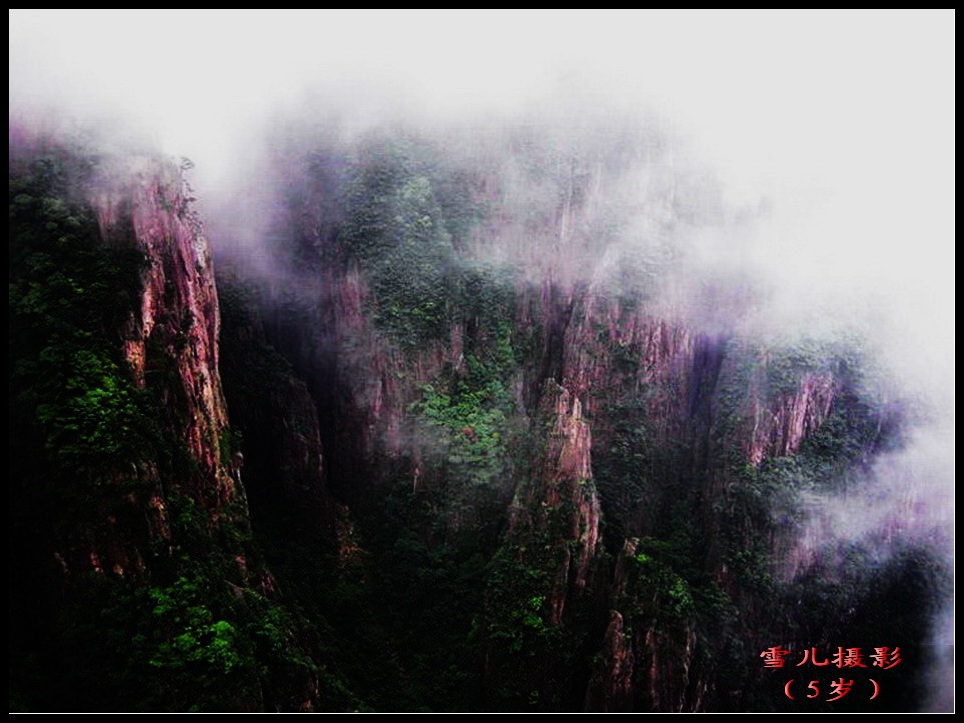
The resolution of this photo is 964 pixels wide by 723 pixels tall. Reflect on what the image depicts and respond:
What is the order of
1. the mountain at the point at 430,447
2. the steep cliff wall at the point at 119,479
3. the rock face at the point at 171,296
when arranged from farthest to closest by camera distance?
the rock face at the point at 171,296 → the mountain at the point at 430,447 → the steep cliff wall at the point at 119,479

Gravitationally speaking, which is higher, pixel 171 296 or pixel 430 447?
pixel 171 296

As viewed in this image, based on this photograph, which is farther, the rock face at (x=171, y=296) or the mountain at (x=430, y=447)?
the rock face at (x=171, y=296)

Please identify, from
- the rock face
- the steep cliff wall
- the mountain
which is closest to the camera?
the steep cliff wall

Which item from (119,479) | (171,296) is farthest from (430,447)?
(119,479)

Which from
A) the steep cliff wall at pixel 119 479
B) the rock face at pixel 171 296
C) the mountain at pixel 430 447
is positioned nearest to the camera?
the steep cliff wall at pixel 119 479

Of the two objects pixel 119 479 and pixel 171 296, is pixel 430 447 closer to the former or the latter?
pixel 171 296

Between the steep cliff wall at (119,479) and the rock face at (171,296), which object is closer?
the steep cliff wall at (119,479)

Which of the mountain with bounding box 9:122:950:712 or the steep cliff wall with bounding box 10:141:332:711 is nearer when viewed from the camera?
the steep cliff wall with bounding box 10:141:332:711

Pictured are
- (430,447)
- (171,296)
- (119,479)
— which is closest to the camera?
(119,479)
